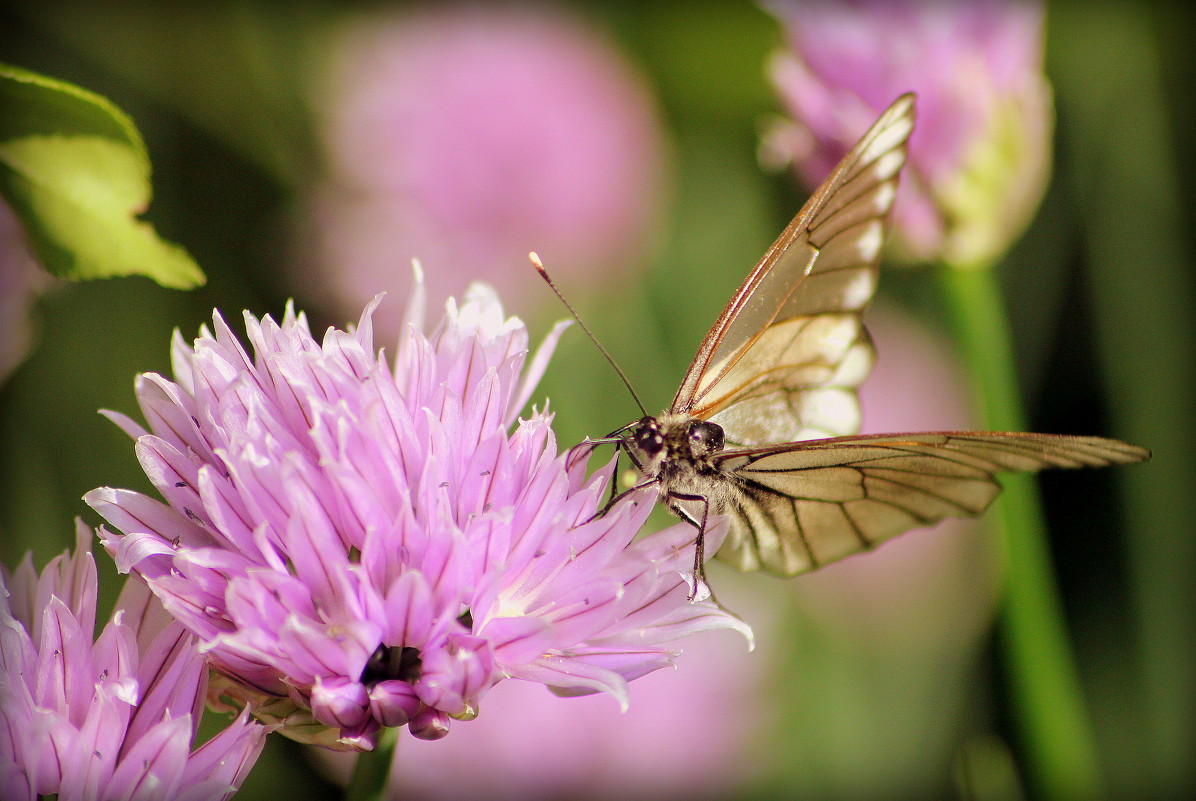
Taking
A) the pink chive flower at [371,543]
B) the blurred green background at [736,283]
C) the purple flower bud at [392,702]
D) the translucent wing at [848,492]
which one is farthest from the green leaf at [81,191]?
the blurred green background at [736,283]

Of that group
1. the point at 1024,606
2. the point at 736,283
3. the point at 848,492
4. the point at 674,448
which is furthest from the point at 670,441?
the point at 736,283

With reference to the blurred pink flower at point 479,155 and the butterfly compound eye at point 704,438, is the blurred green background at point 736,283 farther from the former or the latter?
the butterfly compound eye at point 704,438

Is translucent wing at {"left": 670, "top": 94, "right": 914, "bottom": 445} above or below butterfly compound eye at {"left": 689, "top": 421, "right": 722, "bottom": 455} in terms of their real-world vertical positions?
above

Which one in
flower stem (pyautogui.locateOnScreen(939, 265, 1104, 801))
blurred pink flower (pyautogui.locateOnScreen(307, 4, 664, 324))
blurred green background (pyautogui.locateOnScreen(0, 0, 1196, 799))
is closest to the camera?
flower stem (pyautogui.locateOnScreen(939, 265, 1104, 801))

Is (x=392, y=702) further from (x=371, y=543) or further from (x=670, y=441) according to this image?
(x=670, y=441)

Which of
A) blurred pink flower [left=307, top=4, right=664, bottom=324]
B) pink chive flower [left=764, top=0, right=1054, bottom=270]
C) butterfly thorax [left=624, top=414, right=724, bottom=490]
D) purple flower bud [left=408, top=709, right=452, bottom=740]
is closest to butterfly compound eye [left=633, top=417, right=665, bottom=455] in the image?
butterfly thorax [left=624, top=414, right=724, bottom=490]

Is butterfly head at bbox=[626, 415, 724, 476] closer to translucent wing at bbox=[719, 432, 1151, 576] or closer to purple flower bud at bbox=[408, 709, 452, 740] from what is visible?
translucent wing at bbox=[719, 432, 1151, 576]

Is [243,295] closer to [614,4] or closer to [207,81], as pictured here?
[207,81]
